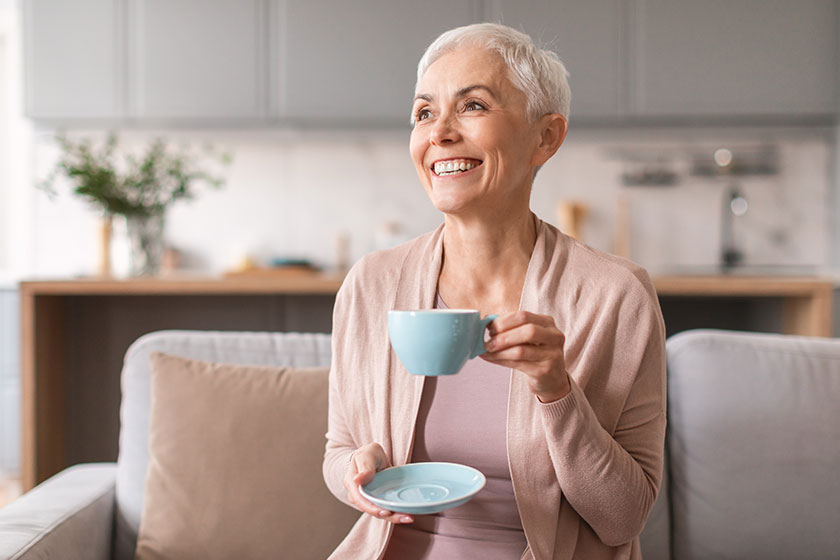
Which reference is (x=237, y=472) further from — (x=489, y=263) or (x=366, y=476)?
(x=489, y=263)

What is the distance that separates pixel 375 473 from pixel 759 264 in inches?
134

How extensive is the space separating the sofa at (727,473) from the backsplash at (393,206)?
2489mm

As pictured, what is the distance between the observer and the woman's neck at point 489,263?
1.25 metres

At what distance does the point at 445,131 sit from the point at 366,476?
1.75ft

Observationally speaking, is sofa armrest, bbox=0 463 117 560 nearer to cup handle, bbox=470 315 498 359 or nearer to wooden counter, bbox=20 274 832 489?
cup handle, bbox=470 315 498 359

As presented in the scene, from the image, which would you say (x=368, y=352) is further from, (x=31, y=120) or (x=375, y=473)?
(x=31, y=120)

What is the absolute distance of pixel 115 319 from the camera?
311cm

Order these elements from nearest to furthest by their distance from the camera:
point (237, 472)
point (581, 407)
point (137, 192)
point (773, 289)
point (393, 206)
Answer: point (581, 407), point (237, 472), point (773, 289), point (137, 192), point (393, 206)

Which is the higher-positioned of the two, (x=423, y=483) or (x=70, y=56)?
(x=70, y=56)

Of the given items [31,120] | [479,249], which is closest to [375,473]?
[479,249]

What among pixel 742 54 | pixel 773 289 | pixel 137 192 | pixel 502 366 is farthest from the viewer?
pixel 742 54

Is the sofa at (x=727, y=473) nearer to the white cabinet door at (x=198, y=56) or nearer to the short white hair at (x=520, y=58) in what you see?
the short white hair at (x=520, y=58)

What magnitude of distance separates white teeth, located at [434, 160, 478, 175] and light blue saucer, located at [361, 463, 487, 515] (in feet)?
1.46

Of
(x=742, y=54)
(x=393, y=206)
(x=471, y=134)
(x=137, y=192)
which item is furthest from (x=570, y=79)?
(x=471, y=134)
